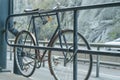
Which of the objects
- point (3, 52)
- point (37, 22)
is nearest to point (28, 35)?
point (37, 22)

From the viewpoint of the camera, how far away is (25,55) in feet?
14.0

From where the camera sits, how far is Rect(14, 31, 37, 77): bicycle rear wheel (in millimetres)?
3927

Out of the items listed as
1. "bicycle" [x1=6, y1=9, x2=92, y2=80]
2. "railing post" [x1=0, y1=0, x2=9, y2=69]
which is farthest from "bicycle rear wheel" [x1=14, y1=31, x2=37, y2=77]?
"railing post" [x1=0, y1=0, x2=9, y2=69]

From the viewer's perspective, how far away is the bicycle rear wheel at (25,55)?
393cm

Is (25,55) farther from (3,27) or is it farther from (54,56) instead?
(54,56)

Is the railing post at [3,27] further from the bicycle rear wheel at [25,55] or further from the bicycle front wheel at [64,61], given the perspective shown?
the bicycle front wheel at [64,61]

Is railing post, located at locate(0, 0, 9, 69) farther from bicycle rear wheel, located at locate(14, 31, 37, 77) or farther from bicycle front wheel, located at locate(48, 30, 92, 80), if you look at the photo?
bicycle front wheel, located at locate(48, 30, 92, 80)

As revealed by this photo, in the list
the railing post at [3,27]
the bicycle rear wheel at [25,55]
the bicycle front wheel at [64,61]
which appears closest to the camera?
the bicycle front wheel at [64,61]

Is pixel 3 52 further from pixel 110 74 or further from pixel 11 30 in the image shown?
pixel 110 74

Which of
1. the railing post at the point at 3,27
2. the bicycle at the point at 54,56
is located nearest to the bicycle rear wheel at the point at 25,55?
the bicycle at the point at 54,56

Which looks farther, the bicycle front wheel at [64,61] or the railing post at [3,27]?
the railing post at [3,27]

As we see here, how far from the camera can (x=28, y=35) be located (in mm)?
4031

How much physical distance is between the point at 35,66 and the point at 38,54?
6.2 inches

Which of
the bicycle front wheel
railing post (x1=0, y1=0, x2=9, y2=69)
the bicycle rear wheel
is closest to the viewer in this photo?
the bicycle front wheel
